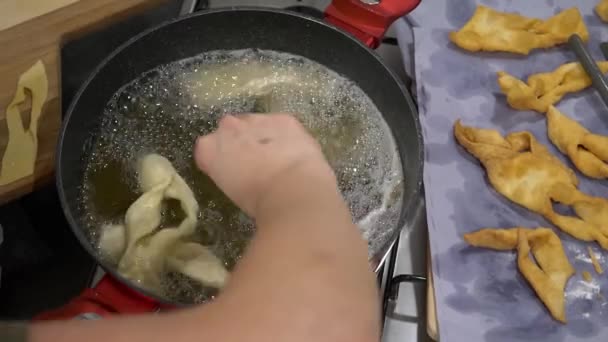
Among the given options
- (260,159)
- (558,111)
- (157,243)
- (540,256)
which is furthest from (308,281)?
(558,111)

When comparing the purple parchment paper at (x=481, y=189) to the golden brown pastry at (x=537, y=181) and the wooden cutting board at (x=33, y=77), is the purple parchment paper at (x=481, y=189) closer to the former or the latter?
the golden brown pastry at (x=537, y=181)

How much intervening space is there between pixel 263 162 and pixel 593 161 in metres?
0.37

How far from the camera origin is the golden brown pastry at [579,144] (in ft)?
1.89

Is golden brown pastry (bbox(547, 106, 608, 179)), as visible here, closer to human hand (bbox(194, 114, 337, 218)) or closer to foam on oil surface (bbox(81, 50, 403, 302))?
foam on oil surface (bbox(81, 50, 403, 302))

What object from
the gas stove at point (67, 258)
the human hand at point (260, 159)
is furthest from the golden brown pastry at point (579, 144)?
the human hand at point (260, 159)

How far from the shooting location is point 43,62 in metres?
0.52

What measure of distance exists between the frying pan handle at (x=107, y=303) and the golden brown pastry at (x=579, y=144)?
0.41 meters

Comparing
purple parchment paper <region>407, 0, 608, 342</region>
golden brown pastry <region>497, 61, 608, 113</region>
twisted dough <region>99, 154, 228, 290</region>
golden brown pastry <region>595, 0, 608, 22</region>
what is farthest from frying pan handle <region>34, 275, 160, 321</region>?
golden brown pastry <region>595, 0, 608, 22</region>

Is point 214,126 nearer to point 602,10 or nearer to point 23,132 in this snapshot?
point 23,132

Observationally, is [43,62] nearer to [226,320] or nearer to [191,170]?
[191,170]

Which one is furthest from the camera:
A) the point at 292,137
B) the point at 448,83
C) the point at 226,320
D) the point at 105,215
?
the point at 448,83

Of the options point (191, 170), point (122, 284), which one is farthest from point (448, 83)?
point (122, 284)

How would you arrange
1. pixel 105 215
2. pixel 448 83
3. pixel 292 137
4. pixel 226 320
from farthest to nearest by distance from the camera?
pixel 448 83
pixel 105 215
pixel 292 137
pixel 226 320

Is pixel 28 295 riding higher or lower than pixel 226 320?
lower
